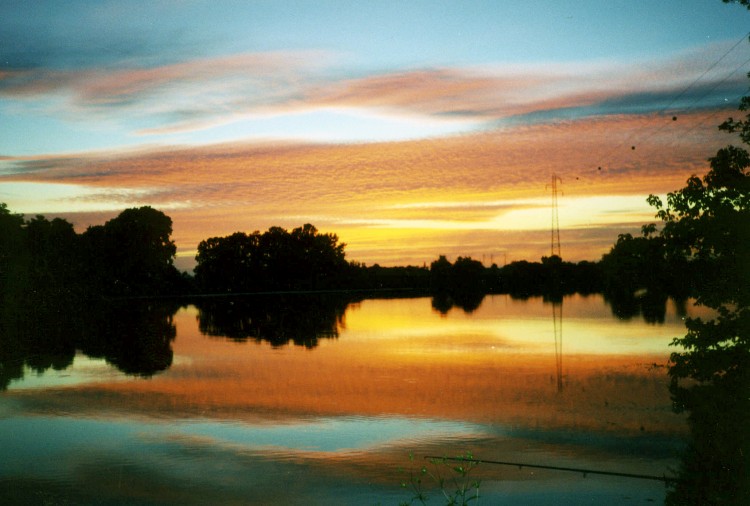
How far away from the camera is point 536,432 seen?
1827cm

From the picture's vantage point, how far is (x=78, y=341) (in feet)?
143

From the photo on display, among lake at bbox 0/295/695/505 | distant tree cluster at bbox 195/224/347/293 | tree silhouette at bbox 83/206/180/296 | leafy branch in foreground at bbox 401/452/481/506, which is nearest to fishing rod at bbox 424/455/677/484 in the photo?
lake at bbox 0/295/695/505

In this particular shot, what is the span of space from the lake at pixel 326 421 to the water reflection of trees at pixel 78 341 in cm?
28

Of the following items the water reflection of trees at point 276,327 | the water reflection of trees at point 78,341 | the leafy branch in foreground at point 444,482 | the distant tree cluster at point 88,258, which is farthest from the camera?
the distant tree cluster at point 88,258

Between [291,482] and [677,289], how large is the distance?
12.3m

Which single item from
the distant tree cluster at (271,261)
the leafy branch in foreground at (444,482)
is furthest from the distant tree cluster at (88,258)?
the leafy branch in foreground at (444,482)

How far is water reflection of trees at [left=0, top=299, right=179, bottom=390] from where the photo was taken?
105ft

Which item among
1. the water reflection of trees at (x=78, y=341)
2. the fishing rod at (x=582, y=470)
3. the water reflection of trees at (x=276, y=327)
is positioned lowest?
the water reflection of trees at (x=276, y=327)

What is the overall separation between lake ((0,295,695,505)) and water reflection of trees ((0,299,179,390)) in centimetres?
28

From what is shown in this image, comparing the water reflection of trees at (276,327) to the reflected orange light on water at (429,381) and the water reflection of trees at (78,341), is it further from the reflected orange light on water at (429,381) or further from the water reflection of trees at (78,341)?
the water reflection of trees at (78,341)

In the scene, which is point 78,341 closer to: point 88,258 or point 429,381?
point 429,381

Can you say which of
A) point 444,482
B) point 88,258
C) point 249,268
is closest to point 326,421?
point 444,482

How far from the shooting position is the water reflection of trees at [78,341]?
3212 centimetres

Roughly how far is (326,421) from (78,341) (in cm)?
2809
